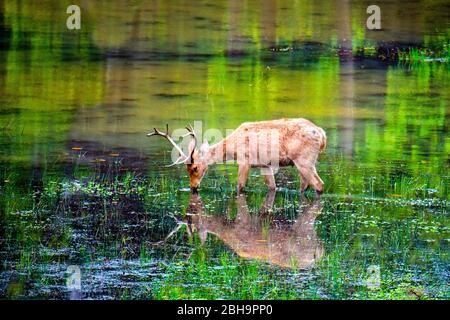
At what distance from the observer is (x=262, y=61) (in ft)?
72.9

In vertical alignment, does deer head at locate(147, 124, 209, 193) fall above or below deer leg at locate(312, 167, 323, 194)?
above

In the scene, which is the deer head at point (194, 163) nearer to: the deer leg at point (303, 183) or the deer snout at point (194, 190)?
the deer snout at point (194, 190)

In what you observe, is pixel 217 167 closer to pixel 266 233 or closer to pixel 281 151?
pixel 281 151

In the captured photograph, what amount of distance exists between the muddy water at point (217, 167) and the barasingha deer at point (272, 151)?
27cm

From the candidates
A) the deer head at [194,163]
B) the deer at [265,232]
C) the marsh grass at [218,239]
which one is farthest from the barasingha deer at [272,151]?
the deer at [265,232]

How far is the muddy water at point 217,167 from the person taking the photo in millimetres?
11352

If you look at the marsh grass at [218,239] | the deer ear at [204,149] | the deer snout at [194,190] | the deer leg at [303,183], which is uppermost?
the deer ear at [204,149]

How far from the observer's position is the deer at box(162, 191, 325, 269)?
38.9ft

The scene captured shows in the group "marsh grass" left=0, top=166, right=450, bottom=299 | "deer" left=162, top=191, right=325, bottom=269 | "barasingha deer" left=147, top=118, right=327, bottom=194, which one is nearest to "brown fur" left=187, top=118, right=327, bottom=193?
"barasingha deer" left=147, top=118, right=327, bottom=194

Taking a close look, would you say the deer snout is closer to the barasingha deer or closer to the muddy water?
the barasingha deer

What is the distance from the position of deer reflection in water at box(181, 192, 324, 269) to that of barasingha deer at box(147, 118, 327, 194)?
41 centimetres

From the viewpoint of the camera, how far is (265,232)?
12.8 meters

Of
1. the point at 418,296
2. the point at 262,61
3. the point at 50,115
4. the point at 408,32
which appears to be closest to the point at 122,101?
the point at 50,115

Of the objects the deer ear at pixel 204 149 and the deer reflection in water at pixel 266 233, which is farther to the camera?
the deer ear at pixel 204 149
